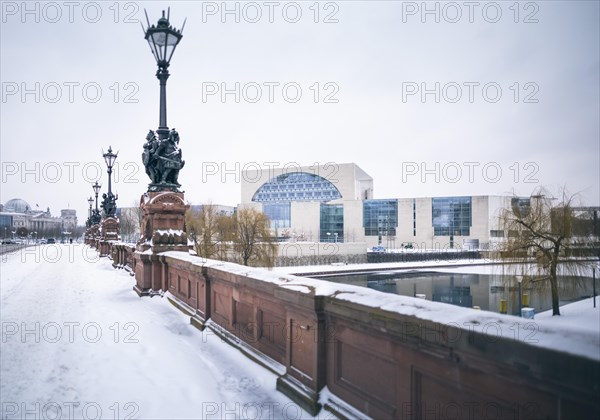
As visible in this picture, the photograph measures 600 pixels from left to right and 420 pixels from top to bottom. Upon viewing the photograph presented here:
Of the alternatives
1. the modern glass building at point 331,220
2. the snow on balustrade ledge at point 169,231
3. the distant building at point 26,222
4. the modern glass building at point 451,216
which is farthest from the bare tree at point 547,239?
the distant building at point 26,222

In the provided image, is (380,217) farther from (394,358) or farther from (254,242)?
(394,358)

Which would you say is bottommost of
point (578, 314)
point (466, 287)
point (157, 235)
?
point (466, 287)

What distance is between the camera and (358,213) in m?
81.3

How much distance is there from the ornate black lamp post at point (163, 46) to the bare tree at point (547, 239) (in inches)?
753

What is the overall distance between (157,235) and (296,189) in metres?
85.9

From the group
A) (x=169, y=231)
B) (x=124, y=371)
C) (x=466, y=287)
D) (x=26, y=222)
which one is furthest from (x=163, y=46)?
(x=26, y=222)

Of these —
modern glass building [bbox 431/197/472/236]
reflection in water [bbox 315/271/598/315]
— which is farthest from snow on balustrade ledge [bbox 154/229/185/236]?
modern glass building [bbox 431/197/472/236]

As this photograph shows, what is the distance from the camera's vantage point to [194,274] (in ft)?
25.7

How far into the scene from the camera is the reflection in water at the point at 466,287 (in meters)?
24.6

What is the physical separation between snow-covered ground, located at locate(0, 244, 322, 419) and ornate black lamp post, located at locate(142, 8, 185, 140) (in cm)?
555

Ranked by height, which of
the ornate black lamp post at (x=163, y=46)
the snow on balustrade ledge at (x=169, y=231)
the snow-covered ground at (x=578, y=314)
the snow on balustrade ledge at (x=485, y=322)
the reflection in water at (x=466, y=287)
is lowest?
the reflection in water at (x=466, y=287)

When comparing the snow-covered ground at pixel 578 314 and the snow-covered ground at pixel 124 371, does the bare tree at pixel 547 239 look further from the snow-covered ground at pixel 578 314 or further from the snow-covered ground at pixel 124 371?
the snow-covered ground at pixel 124 371

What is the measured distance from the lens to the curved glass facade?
95.4 m

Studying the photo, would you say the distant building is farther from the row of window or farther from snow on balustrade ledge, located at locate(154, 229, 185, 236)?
snow on balustrade ledge, located at locate(154, 229, 185, 236)
